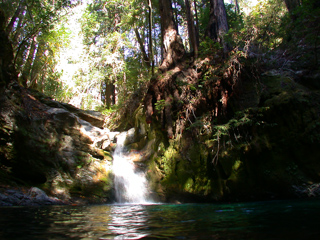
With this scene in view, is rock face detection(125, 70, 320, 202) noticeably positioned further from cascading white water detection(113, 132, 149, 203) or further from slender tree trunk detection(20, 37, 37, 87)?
slender tree trunk detection(20, 37, 37, 87)

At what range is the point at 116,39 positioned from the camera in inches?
582

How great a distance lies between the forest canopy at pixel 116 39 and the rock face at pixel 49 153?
130 inches

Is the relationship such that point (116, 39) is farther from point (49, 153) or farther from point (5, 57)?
point (49, 153)

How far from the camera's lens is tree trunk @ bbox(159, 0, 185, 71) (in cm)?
947

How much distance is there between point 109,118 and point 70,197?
792cm

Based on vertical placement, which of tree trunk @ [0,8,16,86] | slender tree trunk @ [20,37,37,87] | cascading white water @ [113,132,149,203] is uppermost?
slender tree trunk @ [20,37,37,87]

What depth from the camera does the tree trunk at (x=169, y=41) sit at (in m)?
9.47

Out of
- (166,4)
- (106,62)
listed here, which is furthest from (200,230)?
(106,62)

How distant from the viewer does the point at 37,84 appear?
1373 centimetres

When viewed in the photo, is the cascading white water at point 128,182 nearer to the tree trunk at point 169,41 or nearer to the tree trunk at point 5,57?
the tree trunk at point 169,41

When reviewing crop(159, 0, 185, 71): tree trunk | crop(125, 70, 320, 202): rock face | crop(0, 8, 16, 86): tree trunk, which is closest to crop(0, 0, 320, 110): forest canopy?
crop(159, 0, 185, 71): tree trunk

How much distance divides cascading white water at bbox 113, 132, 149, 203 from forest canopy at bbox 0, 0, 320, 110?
4517mm

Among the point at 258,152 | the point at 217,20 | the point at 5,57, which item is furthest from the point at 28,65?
the point at 258,152

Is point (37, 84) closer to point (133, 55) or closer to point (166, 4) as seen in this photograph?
point (133, 55)
